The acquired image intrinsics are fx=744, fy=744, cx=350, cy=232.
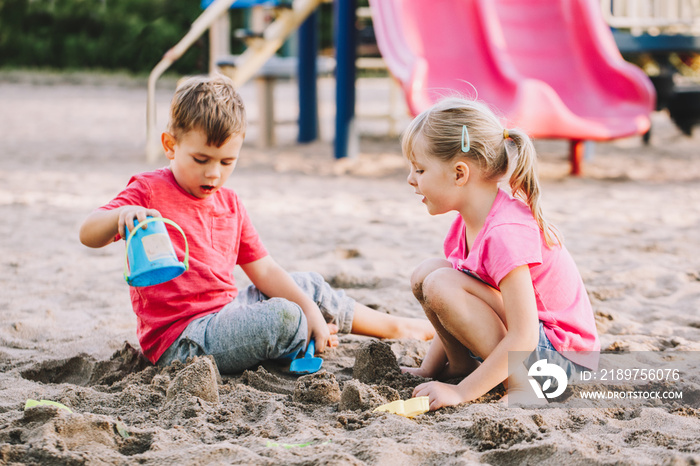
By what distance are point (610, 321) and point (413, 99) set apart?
11.2 feet

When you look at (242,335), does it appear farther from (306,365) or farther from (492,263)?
(492,263)

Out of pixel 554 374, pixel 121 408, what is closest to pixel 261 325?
pixel 121 408

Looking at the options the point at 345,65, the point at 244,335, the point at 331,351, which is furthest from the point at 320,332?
the point at 345,65

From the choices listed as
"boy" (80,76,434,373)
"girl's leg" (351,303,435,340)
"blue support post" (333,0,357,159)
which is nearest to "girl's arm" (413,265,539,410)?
"boy" (80,76,434,373)

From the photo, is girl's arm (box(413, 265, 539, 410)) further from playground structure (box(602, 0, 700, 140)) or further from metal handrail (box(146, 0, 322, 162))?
playground structure (box(602, 0, 700, 140))

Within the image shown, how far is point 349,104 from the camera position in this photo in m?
6.91

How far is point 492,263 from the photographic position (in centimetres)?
189

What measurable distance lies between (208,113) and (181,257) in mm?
449

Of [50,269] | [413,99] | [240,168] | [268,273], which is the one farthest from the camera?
[240,168]

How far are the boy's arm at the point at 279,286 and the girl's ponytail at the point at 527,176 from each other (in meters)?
0.80

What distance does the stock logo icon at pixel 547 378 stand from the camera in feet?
6.57

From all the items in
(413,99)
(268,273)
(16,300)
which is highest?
(413,99)

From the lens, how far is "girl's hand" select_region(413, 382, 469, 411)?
1.92m

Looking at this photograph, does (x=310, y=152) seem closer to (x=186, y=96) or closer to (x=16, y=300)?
(x=16, y=300)
